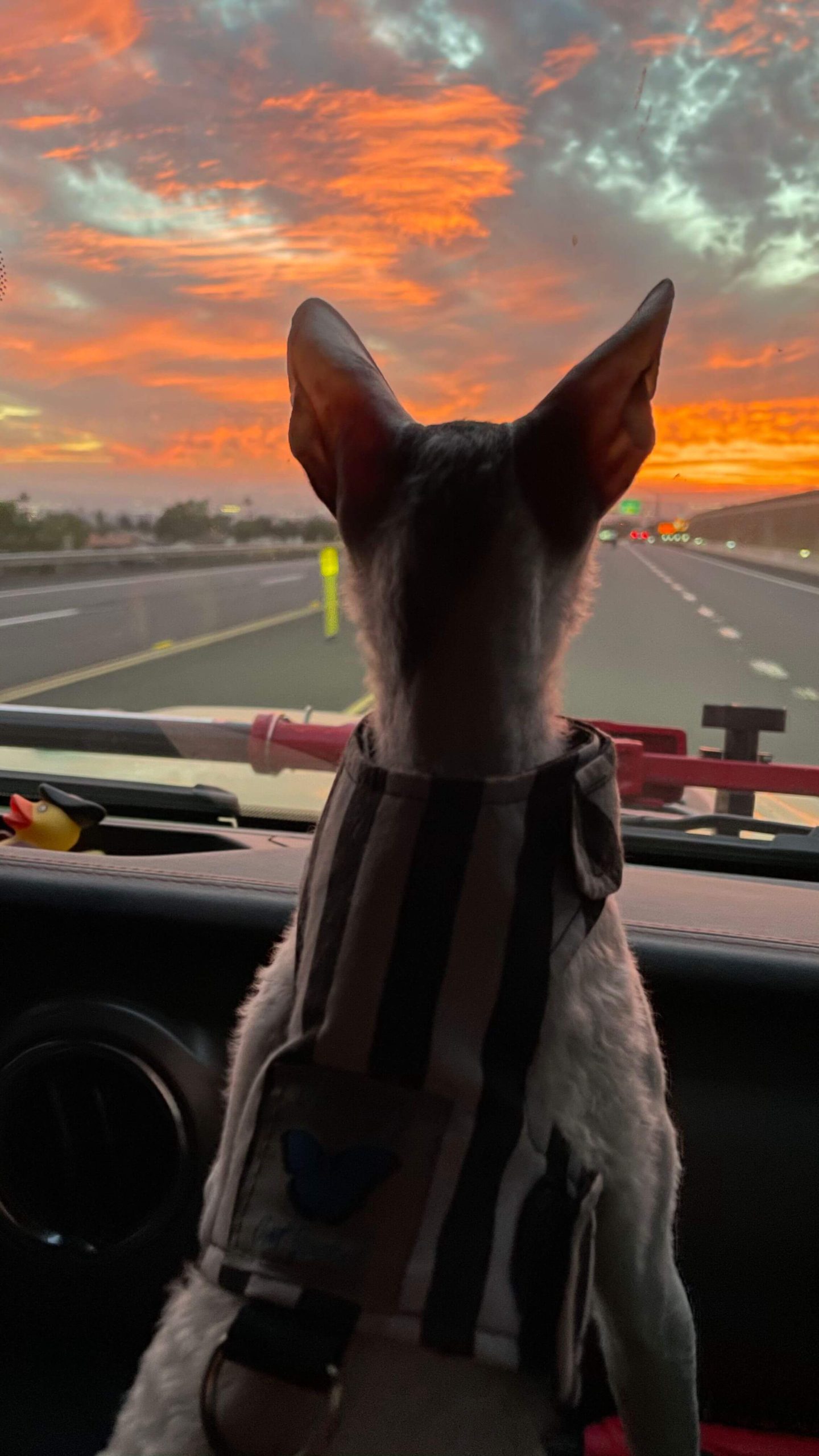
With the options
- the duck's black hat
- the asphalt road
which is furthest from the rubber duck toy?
the asphalt road

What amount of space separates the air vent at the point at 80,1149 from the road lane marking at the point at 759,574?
8.42 m

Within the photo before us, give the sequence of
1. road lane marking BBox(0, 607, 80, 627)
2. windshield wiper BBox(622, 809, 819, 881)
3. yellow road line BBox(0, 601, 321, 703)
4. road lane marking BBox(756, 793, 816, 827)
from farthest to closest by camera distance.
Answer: road lane marking BBox(0, 607, 80, 627), yellow road line BBox(0, 601, 321, 703), road lane marking BBox(756, 793, 816, 827), windshield wiper BBox(622, 809, 819, 881)

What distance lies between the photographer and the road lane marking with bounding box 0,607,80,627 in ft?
24.1

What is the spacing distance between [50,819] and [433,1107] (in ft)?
6.98

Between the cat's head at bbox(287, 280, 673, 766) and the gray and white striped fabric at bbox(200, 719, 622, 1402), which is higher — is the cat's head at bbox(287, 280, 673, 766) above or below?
above

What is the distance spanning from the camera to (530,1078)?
1.27 metres

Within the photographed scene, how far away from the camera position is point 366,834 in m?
1.29

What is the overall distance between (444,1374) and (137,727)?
233 cm

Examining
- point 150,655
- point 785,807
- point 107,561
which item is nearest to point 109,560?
point 107,561

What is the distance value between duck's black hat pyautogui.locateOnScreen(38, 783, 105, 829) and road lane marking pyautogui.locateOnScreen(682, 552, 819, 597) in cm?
789

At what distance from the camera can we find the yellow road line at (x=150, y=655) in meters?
4.73

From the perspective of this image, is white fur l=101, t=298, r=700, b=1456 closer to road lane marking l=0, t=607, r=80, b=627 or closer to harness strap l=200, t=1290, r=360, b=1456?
harness strap l=200, t=1290, r=360, b=1456

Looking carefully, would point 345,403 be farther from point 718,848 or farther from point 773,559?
point 773,559

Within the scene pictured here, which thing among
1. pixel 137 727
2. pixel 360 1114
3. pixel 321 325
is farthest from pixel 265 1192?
pixel 137 727
